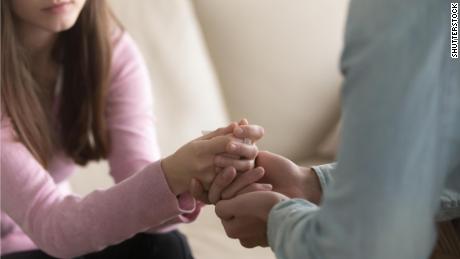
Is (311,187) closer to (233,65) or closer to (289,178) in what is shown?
(289,178)

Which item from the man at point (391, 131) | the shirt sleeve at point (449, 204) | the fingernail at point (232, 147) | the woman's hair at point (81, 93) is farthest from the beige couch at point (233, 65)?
the man at point (391, 131)

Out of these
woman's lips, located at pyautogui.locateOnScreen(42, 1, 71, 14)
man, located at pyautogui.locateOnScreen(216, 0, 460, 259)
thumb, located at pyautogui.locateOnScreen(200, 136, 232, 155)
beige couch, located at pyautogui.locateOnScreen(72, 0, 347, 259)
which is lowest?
beige couch, located at pyautogui.locateOnScreen(72, 0, 347, 259)

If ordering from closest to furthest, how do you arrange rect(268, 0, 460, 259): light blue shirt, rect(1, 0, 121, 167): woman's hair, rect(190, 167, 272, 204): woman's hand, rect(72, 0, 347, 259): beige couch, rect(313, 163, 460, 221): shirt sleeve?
rect(268, 0, 460, 259): light blue shirt → rect(313, 163, 460, 221): shirt sleeve → rect(190, 167, 272, 204): woman's hand → rect(1, 0, 121, 167): woman's hair → rect(72, 0, 347, 259): beige couch

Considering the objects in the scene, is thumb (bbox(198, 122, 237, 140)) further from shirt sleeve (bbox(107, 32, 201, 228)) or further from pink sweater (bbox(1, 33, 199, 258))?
shirt sleeve (bbox(107, 32, 201, 228))

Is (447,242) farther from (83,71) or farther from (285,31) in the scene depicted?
(285,31)

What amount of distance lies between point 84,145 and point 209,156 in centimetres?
31

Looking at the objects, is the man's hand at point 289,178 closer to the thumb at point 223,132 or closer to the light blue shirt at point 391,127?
the thumb at point 223,132

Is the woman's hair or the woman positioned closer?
the woman

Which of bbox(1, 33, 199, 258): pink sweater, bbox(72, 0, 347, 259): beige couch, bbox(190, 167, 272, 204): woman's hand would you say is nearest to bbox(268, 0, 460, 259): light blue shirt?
bbox(190, 167, 272, 204): woman's hand

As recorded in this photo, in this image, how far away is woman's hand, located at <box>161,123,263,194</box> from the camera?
0.82m

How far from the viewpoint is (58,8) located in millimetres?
896

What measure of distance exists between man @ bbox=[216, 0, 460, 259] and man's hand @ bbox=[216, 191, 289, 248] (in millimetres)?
153

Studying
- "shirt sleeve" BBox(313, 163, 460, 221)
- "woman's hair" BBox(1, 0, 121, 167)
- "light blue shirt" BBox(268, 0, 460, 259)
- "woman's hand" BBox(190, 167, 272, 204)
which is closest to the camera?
"light blue shirt" BBox(268, 0, 460, 259)

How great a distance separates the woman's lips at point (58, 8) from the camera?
896mm
